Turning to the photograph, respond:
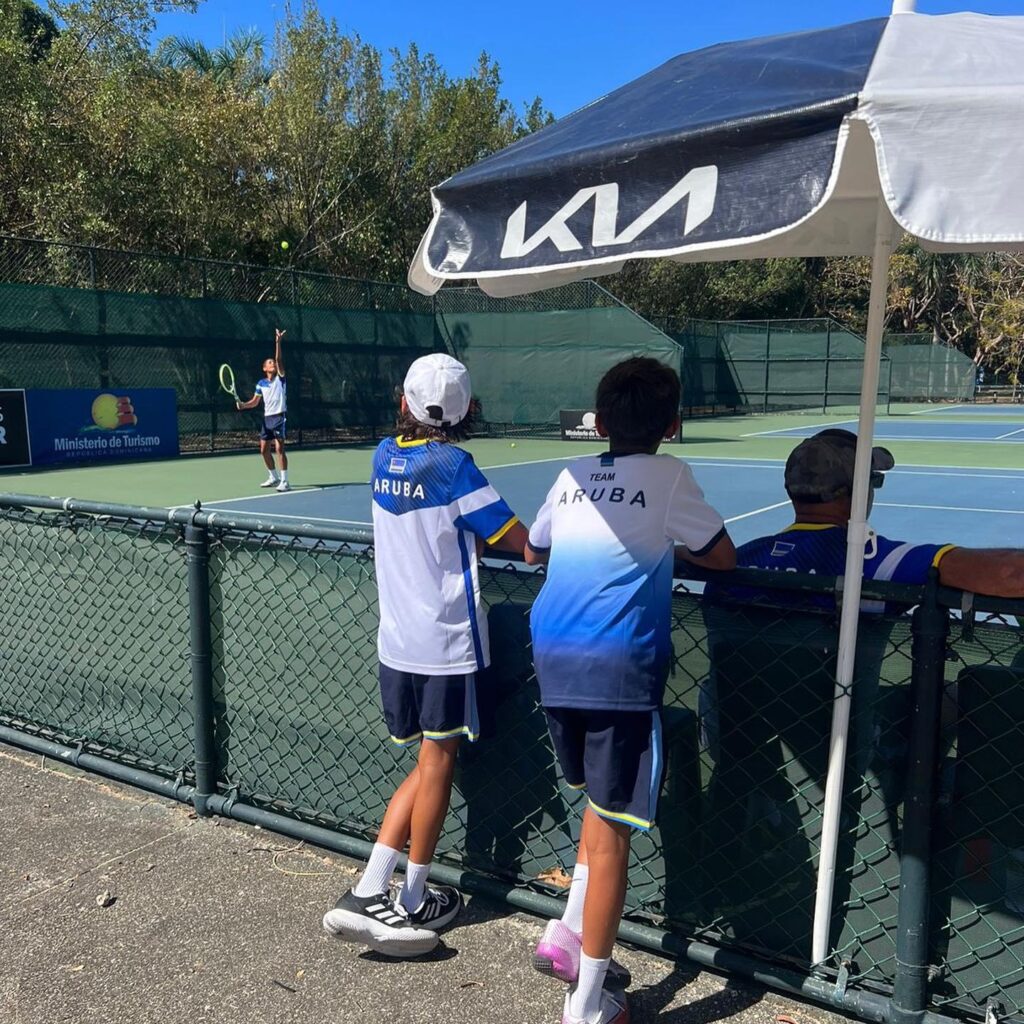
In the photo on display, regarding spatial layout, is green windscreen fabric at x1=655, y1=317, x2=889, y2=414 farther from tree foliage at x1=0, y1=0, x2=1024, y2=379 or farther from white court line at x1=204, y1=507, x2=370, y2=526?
white court line at x1=204, y1=507, x2=370, y2=526

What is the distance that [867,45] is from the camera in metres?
1.95

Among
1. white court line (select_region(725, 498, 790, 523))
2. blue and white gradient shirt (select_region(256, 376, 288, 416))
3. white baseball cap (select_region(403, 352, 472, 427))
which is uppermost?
white baseball cap (select_region(403, 352, 472, 427))

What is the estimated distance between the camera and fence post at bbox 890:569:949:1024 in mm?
2287

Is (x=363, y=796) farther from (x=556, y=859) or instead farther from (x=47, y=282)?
(x=47, y=282)

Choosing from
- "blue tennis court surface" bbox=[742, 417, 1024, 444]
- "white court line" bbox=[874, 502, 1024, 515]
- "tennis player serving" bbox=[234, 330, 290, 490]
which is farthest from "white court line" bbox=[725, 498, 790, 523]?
"blue tennis court surface" bbox=[742, 417, 1024, 444]

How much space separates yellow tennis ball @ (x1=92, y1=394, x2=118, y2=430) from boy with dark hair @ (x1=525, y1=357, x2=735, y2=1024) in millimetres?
16693

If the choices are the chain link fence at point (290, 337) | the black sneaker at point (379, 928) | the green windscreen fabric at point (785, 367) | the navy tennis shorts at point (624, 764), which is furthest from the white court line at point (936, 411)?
the navy tennis shorts at point (624, 764)

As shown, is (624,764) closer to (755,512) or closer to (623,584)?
(623,584)

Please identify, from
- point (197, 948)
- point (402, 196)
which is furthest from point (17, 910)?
point (402, 196)

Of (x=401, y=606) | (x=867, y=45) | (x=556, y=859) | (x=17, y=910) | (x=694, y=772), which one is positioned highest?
(x=867, y=45)

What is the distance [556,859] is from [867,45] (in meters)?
2.38

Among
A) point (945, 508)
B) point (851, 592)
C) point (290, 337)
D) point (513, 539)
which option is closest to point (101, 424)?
point (290, 337)

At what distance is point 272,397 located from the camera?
13.4 meters

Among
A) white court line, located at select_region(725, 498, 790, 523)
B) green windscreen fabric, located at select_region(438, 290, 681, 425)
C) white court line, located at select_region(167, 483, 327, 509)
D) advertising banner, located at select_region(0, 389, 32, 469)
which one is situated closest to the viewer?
white court line, located at select_region(725, 498, 790, 523)
